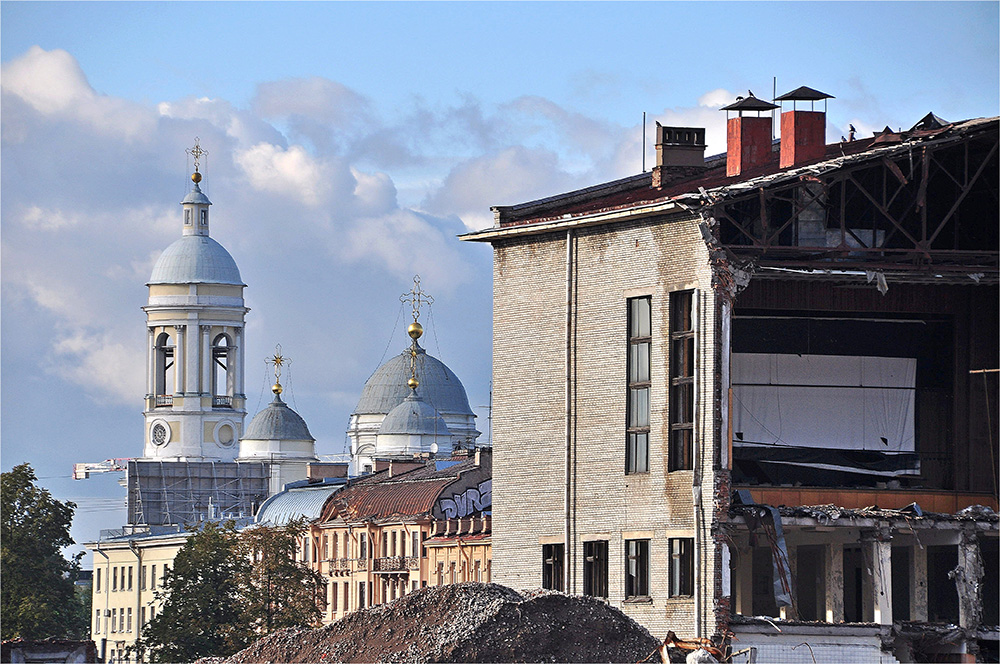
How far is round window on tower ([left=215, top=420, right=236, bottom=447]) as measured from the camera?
166875mm

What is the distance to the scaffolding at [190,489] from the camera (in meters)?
150

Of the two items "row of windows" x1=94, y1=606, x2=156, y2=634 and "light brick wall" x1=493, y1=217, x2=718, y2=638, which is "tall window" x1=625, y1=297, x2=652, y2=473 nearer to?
"light brick wall" x1=493, y1=217, x2=718, y2=638

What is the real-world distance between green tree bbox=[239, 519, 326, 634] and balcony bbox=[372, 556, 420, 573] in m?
13.3

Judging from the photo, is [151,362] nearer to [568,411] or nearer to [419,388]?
[419,388]

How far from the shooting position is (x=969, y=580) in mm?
45844

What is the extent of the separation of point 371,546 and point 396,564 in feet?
13.4

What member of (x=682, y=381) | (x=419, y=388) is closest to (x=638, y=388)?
(x=682, y=381)

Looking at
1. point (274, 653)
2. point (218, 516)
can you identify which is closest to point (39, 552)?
point (274, 653)

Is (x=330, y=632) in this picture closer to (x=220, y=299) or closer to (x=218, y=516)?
(x=218, y=516)

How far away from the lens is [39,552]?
74438mm

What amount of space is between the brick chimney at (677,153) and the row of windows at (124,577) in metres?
71.0

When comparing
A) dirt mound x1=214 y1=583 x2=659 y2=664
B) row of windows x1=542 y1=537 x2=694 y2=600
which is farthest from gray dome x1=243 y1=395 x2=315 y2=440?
dirt mound x1=214 y1=583 x2=659 y2=664

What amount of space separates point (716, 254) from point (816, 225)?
13.1ft

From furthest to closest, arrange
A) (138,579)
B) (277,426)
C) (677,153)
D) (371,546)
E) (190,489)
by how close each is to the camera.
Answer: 1. (277,426)
2. (190,489)
3. (138,579)
4. (371,546)
5. (677,153)
